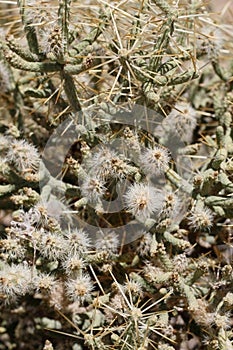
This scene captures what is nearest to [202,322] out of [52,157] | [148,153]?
[148,153]

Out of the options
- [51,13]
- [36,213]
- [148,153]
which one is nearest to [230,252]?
[148,153]

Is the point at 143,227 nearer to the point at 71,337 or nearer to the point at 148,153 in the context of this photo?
the point at 148,153

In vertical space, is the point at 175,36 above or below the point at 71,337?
above

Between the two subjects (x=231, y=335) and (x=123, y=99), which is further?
(x=123, y=99)

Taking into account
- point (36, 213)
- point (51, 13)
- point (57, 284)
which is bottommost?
point (57, 284)

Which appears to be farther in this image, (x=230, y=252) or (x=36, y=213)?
(x=230, y=252)

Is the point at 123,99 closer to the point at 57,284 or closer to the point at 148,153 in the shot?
the point at 148,153
